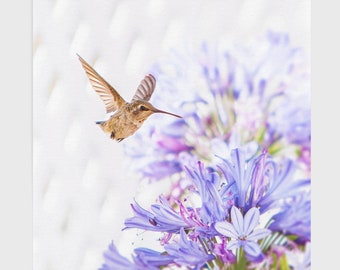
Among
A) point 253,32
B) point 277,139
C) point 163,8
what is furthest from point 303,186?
point 163,8

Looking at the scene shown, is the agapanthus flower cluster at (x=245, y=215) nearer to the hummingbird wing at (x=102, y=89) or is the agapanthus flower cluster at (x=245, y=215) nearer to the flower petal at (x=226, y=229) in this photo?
the flower petal at (x=226, y=229)

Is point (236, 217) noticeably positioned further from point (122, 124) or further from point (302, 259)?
point (122, 124)

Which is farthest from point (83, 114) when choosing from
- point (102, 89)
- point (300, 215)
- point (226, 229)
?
point (300, 215)

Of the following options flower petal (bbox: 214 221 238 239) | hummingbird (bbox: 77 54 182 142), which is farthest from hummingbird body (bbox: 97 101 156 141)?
flower petal (bbox: 214 221 238 239)

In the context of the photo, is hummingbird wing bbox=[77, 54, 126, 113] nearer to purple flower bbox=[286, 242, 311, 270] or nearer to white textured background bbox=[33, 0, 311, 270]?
white textured background bbox=[33, 0, 311, 270]

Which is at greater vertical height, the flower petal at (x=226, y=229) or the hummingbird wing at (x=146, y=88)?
the hummingbird wing at (x=146, y=88)

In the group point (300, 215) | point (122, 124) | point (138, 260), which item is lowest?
point (138, 260)

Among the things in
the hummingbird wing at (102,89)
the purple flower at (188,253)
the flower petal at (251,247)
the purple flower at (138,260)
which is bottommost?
the purple flower at (138,260)

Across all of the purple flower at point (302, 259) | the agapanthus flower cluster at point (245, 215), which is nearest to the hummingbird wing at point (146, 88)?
the agapanthus flower cluster at point (245, 215)
